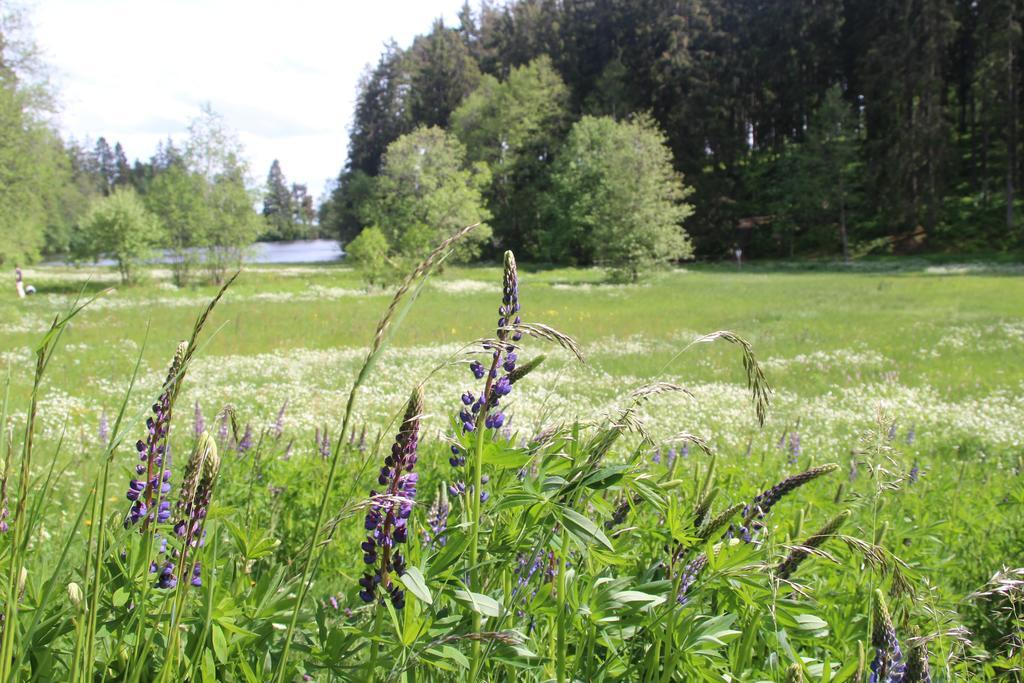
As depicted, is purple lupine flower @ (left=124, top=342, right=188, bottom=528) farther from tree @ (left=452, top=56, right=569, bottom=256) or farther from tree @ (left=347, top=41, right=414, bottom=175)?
tree @ (left=347, top=41, right=414, bottom=175)

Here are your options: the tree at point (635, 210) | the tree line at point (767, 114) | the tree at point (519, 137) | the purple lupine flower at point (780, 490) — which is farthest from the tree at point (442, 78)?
the purple lupine flower at point (780, 490)

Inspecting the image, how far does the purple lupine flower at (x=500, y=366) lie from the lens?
1.33 m

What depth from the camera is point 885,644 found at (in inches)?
57.7

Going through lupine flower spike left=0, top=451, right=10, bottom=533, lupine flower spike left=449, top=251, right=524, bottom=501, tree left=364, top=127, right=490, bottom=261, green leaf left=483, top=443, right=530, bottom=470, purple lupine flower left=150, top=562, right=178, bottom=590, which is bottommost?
purple lupine flower left=150, top=562, right=178, bottom=590

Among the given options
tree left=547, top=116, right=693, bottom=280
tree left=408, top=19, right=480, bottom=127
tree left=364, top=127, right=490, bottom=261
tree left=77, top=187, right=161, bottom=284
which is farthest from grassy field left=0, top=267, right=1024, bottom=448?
tree left=408, top=19, right=480, bottom=127

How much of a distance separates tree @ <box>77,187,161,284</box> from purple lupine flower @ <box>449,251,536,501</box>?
41037 mm

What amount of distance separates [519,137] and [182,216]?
32669 millimetres

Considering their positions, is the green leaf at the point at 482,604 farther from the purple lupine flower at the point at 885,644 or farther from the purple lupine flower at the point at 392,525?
the purple lupine flower at the point at 885,644

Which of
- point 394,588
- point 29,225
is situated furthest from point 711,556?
point 29,225

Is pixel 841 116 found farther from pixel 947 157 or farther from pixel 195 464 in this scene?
pixel 195 464

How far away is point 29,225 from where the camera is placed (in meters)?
33.5

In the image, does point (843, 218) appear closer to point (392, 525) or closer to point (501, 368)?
point (501, 368)

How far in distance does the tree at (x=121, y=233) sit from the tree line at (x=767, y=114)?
1405cm

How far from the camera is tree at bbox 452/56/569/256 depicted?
61938 millimetres
